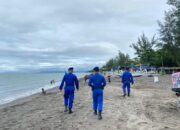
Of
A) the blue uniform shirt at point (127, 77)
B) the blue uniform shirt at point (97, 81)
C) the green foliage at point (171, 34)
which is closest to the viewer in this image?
the blue uniform shirt at point (97, 81)

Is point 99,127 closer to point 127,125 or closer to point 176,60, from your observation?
point 127,125

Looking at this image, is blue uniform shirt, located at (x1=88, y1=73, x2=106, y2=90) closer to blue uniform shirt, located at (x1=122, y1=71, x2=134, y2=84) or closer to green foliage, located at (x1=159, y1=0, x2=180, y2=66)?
blue uniform shirt, located at (x1=122, y1=71, x2=134, y2=84)

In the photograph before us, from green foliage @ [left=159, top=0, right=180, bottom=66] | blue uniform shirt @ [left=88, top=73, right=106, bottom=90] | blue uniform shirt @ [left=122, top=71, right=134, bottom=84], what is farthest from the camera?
green foliage @ [left=159, top=0, right=180, bottom=66]

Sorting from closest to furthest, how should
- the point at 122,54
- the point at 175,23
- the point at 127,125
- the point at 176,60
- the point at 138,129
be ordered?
the point at 138,129 < the point at 127,125 < the point at 175,23 < the point at 176,60 < the point at 122,54

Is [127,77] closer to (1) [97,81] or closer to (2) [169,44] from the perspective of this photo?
(1) [97,81]

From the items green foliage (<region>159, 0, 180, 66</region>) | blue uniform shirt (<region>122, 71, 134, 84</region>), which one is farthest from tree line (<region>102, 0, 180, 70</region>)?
blue uniform shirt (<region>122, 71, 134, 84</region>)

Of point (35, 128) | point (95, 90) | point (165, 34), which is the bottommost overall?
point (35, 128)

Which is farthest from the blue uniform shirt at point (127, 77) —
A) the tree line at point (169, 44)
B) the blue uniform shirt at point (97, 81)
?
the tree line at point (169, 44)

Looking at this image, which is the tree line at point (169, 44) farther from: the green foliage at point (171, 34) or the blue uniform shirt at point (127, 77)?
the blue uniform shirt at point (127, 77)

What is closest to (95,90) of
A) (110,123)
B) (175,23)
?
(110,123)

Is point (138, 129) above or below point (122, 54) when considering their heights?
below

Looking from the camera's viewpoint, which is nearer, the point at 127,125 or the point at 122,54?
the point at 127,125

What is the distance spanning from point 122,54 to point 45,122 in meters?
111

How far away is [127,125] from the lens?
31.0ft
